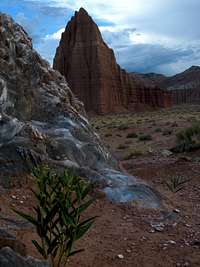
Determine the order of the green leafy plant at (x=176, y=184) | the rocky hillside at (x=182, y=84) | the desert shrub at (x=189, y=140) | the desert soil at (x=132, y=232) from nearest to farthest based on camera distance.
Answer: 1. the desert soil at (x=132, y=232)
2. the green leafy plant at (x=176, y=184)
3. the desert shrub at (x=189, y=140)
4. the rocky hillside at (x=182, y=84)

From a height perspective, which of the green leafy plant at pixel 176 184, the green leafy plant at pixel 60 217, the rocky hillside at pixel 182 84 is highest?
the rocky hillside at pixel 182 84

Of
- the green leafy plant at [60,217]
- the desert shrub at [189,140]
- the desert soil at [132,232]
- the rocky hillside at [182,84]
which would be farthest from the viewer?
the rocky hillside at [182,84]

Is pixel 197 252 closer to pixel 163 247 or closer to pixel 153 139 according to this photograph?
pixel 163 247

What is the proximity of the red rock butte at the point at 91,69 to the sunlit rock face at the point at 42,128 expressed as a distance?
58635mm

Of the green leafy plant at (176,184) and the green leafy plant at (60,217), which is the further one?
the green leafy plant at (176,184)

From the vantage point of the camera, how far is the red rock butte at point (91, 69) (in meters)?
72.0

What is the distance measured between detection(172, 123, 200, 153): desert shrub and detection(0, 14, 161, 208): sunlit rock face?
754 centimetres

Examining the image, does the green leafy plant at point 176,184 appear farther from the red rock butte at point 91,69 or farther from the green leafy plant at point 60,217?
the red rock butte at point 91,69

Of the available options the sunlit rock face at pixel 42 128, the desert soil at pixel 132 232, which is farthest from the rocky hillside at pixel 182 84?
the desert soil at pixel 132 232

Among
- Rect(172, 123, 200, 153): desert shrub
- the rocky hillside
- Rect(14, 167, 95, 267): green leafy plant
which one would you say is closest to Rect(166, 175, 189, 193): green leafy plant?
Rect(14, 167, 95, 267): green leafy plant

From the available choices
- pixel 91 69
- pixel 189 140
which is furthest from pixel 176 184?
pixel 91 69

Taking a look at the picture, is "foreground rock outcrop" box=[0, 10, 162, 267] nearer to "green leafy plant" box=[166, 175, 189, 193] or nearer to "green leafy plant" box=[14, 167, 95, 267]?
"green leafy plant" box=[166, 175, 189, 193]

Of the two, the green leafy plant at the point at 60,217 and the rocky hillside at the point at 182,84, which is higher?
the rocky hillside at the point at 182,84

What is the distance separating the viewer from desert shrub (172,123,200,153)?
19142 millimetres
